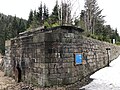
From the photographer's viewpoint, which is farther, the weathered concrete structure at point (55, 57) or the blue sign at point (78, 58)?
the blue sign at point (78, 58)

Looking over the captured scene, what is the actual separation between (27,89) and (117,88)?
3112mm

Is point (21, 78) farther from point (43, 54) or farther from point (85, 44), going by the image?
point (85, 44)

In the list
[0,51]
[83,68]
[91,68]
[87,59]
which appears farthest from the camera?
Result: [0,51]

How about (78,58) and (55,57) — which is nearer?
(55,57)

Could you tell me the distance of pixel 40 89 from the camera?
5062mm

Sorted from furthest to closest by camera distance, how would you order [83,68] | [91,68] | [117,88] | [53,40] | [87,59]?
1. [91,68]
2. [87,59]
3. [83,68]
4. [53,40]
5. [117,88]

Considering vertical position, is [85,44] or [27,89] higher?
[85,44]

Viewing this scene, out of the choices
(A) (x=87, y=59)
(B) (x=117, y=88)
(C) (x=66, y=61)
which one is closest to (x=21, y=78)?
(C) (x=66, y=61)

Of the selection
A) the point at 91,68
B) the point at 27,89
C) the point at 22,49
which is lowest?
the point at 27,89

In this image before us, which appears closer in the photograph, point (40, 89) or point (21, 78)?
point (40, 89)

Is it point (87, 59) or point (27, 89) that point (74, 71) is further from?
point (27, 89)

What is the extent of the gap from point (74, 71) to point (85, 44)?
1.49 m

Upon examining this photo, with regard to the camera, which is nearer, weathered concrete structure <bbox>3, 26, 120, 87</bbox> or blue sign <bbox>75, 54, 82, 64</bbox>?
weathered concrete structure <bbox>3, 26, 120, 87</bbox>

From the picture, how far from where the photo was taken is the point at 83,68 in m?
6.18
